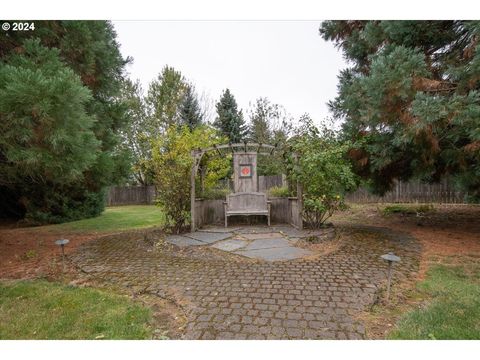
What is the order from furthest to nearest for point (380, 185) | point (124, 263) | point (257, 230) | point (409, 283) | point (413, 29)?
point (380, 185) < point (257, 230) < point (413, 29) < point (124, 263) < point (409, 283)

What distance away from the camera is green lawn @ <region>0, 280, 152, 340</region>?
94.4 inches

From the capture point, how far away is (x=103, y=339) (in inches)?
90.8

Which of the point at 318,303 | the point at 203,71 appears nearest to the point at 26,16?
the point at 318,303

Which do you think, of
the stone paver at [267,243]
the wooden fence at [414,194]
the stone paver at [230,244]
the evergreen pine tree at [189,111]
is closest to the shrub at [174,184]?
the stone paver at [230,244]

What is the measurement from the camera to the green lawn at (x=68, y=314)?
7.87ft

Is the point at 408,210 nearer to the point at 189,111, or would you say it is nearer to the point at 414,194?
the point at 414,194

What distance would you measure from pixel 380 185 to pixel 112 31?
843cm

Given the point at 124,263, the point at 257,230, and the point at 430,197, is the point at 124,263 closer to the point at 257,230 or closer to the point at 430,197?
the point at 257,230

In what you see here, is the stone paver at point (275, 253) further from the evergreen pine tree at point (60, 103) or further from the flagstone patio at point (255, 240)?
the evergreen pine tree at point (60, 103)

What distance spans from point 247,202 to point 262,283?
4356mm

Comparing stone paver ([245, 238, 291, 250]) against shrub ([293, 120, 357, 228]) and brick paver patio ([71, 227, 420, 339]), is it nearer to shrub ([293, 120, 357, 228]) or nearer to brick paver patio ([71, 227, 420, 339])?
brick paver patio ([71, 227, 420, 339])

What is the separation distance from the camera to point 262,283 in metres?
3.34

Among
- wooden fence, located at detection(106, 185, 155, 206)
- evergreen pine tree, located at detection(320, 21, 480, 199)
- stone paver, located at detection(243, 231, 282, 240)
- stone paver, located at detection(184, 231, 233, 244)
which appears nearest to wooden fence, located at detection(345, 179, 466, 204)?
evergreen pine tree, located at detection(320, 21, 480, 199)

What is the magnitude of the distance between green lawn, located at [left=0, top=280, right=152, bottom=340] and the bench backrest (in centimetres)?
460
